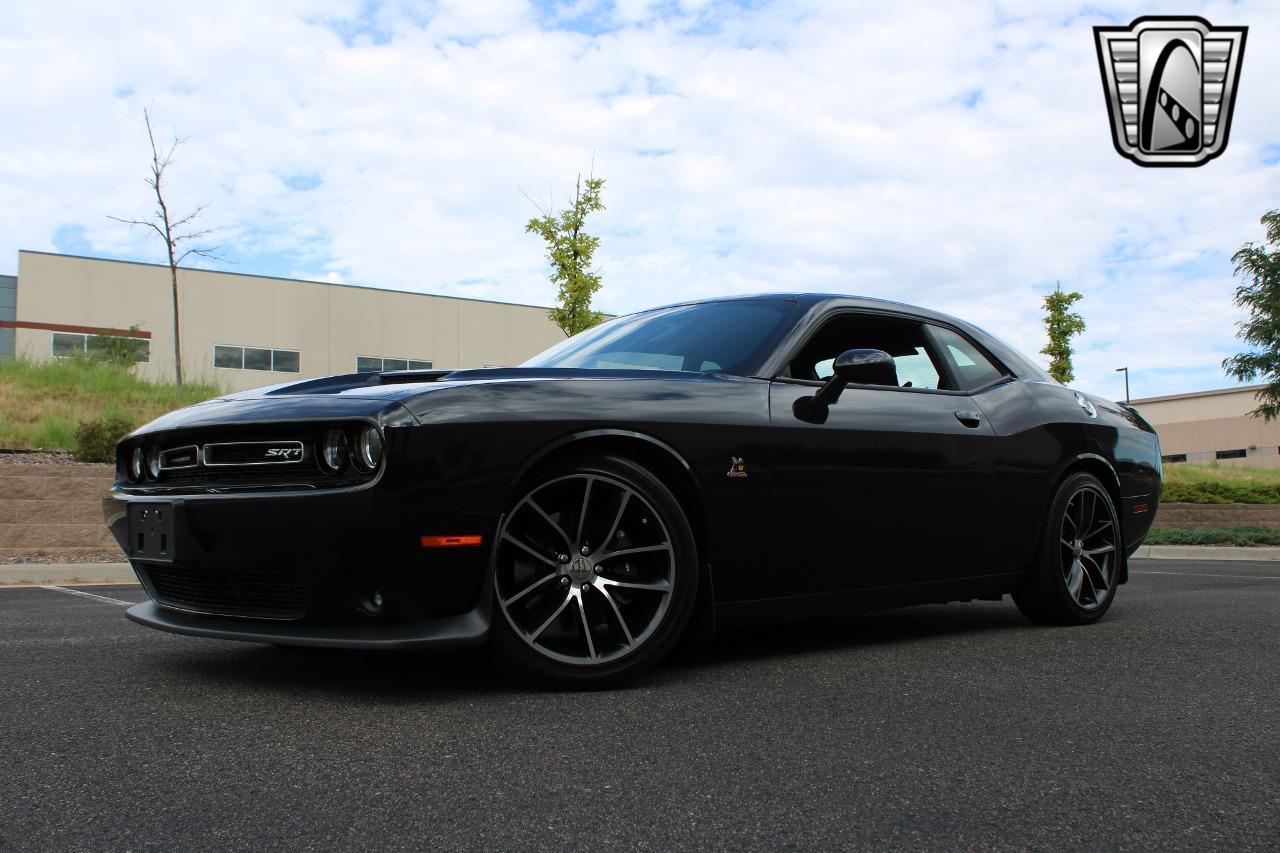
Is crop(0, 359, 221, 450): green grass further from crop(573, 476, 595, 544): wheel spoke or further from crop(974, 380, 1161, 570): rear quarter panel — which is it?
crop(573, 476, 595, 544): wheel spoke

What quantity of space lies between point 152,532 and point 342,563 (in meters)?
0.71

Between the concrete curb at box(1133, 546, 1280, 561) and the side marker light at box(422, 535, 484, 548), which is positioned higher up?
the side marker light at box(422, 535, 484, 548)

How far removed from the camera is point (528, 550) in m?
3.33

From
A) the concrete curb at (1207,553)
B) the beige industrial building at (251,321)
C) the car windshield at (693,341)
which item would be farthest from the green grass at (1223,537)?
the beige industrial building at (251,321)

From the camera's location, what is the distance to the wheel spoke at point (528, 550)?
3.30 metres

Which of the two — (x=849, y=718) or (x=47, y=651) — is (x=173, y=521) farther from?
(x=849, y=718)

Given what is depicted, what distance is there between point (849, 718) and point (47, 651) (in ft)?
9.65

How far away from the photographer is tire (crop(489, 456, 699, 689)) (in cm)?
Answer: 333

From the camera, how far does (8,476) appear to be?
32.9 feet

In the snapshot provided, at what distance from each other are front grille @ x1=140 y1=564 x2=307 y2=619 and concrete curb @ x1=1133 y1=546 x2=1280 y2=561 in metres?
11.8

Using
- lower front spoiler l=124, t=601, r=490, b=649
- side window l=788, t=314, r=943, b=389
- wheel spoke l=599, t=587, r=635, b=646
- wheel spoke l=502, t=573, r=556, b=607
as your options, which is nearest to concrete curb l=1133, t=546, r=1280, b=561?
side window l=788, t=314, r=943, b=389

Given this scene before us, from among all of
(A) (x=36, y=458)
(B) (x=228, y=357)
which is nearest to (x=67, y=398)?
(A) (x=36, y=458)

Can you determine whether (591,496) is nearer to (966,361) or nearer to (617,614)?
(617,614)

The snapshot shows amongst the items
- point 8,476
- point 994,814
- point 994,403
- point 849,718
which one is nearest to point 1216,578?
point 994,403
